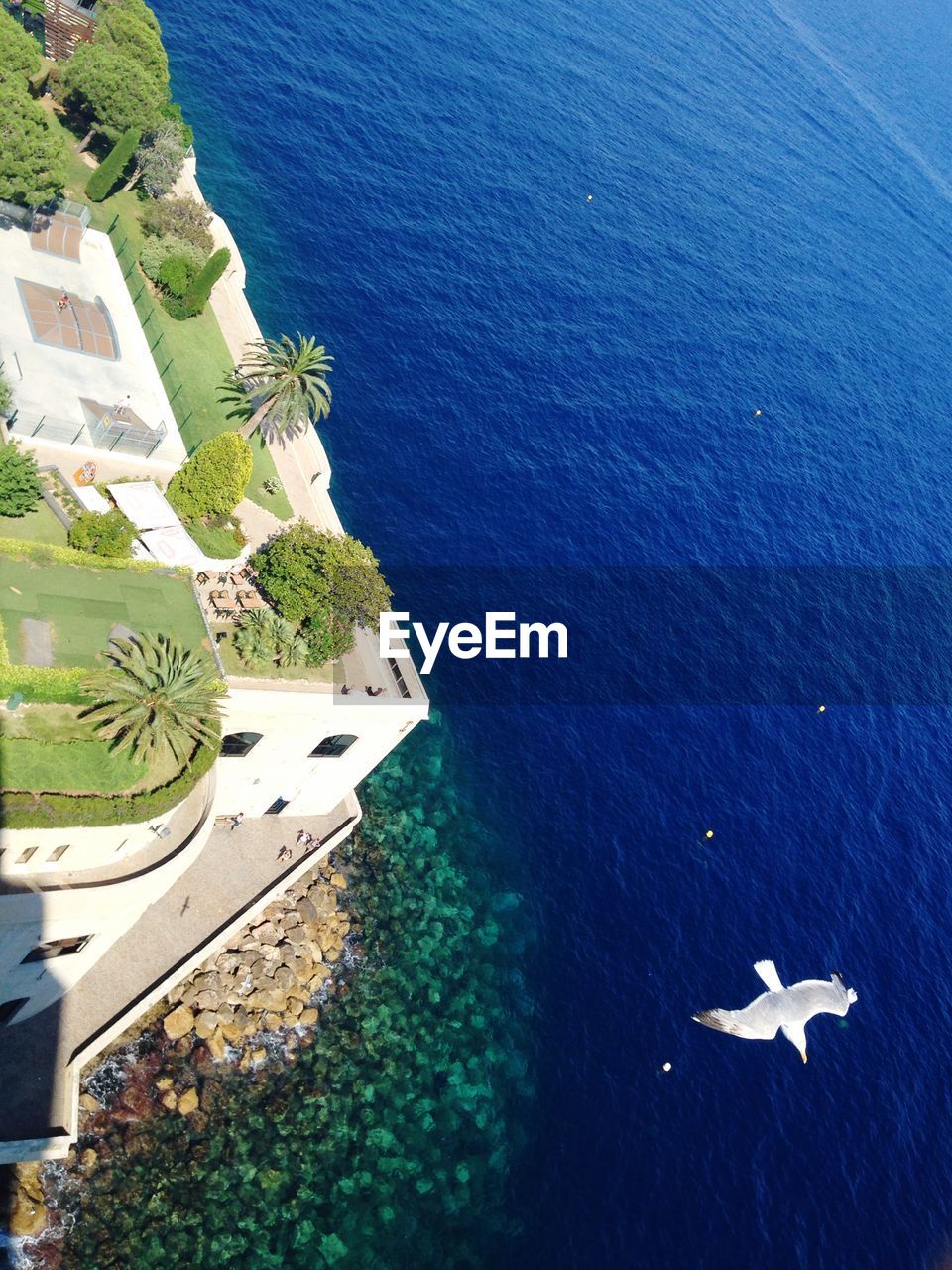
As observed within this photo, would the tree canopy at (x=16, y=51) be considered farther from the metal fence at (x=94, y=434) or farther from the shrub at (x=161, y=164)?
the metal fence at (x=94, y=434)

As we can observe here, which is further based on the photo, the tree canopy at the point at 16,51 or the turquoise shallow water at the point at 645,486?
the tree canopy at the point at 16,51

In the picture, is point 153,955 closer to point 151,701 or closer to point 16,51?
point 151,701

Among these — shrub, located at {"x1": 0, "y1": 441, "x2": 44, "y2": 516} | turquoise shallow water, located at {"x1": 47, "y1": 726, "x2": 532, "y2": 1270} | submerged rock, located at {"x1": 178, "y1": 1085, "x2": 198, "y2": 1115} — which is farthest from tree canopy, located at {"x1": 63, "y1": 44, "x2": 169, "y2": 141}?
submerged rock, located at {"x1": 178, "y1": 1085, "x2": 198, "y2": 1115}

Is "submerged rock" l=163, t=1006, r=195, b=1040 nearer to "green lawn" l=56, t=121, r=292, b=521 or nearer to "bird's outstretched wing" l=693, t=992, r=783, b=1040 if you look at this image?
"green lawn" l=56, t=121, r=292, b=521

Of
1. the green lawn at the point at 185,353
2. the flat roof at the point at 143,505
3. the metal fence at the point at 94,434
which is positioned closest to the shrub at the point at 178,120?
the green lawn at the point at 185,353

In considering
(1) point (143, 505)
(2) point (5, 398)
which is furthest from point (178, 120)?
(1) point (143, 505)
